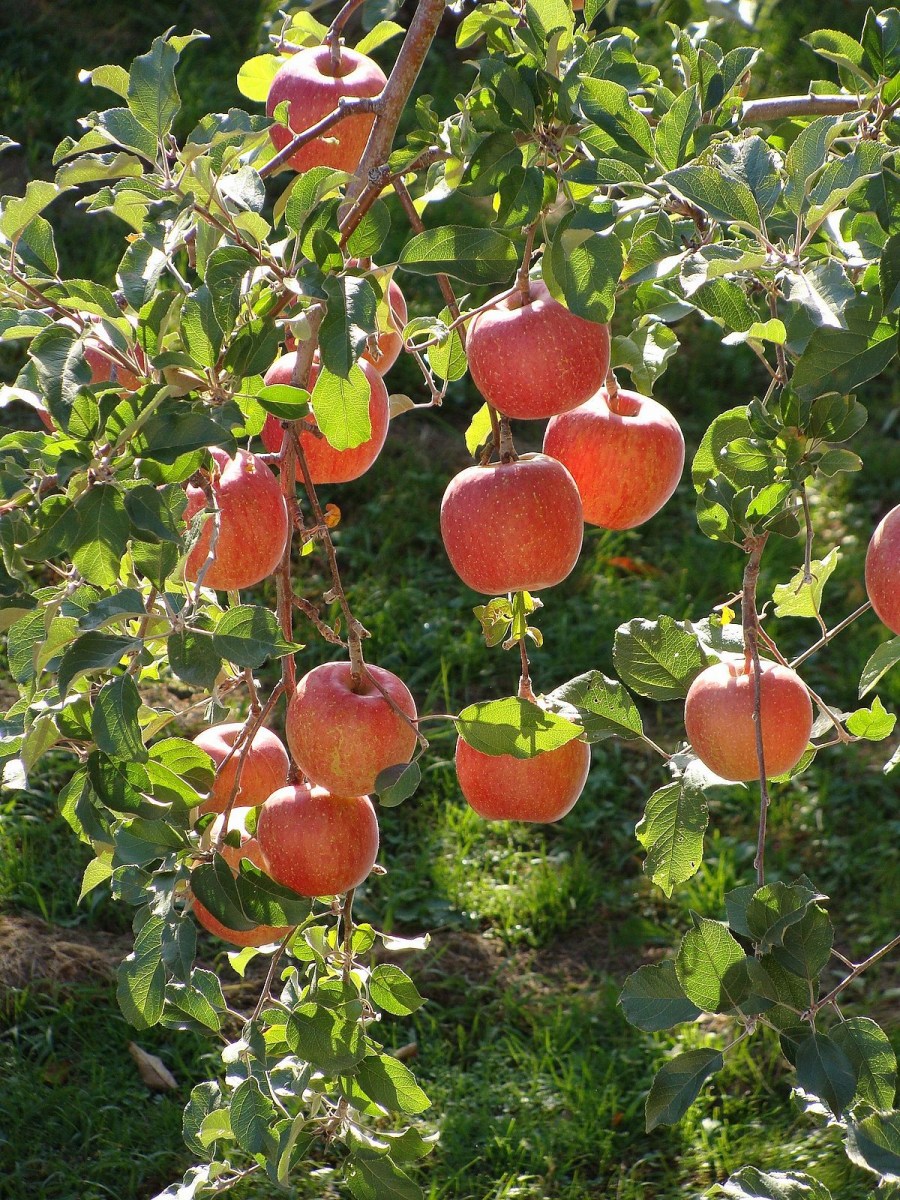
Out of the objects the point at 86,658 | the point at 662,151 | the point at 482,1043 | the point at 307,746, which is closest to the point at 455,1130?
the point at 482,1043

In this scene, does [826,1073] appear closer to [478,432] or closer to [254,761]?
[254,761]

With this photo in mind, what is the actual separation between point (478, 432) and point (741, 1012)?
64 centimetres

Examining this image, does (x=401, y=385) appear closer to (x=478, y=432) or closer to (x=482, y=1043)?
(x=482, y=1043)

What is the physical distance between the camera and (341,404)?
35.9 inches

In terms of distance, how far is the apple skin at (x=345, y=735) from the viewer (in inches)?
43.8

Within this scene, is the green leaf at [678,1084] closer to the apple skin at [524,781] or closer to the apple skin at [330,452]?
the apple skin at [524,781]

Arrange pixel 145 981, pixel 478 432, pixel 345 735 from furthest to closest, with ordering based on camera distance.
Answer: pixel 478 432 → pixel 345 735 → pixel 145 981

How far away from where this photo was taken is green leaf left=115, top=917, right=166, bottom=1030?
1.00 m

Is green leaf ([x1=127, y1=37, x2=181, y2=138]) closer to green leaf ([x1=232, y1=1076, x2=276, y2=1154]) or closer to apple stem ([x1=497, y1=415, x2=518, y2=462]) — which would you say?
apple stem ([x1=497, y1=415, x2=518, y2=462])

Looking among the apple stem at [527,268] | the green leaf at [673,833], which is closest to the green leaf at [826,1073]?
the green leaf at [673,833]

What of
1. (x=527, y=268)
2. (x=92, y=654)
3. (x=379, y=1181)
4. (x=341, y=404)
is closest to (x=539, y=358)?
(x=527, y=268)

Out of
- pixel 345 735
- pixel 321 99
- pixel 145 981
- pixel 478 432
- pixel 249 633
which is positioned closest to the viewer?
pixel 249 633

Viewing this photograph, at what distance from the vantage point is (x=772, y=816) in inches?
101

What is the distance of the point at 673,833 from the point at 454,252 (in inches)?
19.7
